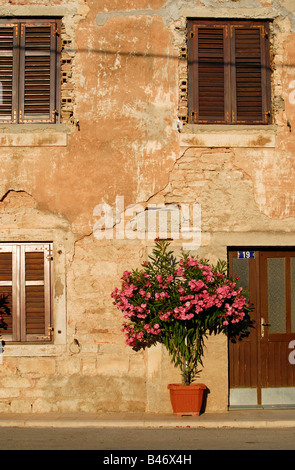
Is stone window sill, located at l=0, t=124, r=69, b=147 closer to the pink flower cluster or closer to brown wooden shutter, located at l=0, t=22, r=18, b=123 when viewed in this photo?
brown wooden shutter, located at l=0, t=22, r=18, b=123

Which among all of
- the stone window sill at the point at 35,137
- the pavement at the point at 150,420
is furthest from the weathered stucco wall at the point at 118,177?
the pavement at the point at 150,420

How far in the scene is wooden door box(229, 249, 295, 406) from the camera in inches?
379

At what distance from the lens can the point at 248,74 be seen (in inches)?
392

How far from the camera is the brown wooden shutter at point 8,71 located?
984 centimetres

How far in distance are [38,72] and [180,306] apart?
416 centimetres

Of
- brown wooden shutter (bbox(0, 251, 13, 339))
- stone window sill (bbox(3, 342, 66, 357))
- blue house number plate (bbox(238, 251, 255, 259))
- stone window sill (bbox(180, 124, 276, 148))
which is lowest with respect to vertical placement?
stone window sill (bbox(3, 342, 66, 357))

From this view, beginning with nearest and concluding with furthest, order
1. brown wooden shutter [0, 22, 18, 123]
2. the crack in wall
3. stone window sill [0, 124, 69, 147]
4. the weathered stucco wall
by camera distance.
→ the weathered stucco wall
stone window sill [0, 124, 69, 147]
the crack in wall
brown wooden shutter [0, 22, 18, 123]

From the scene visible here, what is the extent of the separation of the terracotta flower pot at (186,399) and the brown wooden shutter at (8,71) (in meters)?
4.71

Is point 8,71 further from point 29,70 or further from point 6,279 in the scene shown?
point 6,279

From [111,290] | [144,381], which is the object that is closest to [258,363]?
[144,381]

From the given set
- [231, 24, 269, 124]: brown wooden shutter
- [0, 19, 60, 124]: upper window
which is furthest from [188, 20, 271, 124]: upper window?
[0, 19, 60, 124]: upper window

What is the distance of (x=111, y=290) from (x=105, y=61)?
3417mm

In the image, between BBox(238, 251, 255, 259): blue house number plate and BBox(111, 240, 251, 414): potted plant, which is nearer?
BBox(111, 240, 251, 414): potted plant

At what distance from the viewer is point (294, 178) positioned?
9680mm
